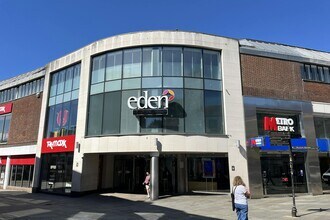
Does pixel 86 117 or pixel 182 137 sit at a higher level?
pixel 86 117

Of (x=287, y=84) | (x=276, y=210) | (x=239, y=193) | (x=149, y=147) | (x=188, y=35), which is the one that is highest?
(x=188, y=35)

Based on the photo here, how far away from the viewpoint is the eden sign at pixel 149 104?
18.7 meters

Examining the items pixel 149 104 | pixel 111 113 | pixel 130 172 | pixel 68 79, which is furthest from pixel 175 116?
pixel 68 79

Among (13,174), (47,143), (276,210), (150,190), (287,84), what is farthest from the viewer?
(13,174)

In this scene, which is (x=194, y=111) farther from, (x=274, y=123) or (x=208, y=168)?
(x=274, y=123)

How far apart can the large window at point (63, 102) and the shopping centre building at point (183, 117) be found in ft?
0.44

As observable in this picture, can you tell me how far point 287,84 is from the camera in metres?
21.9

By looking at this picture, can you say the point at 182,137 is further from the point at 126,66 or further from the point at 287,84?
the point at 287,84

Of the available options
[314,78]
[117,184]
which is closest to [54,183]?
[117,184]

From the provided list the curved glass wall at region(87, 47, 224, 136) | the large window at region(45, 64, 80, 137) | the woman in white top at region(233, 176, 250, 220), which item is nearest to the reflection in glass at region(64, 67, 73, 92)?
the large window at region(45, 64, 80, 137)

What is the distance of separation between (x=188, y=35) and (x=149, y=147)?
827cm

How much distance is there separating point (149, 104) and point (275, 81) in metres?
9.73

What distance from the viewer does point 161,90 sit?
1939 centimetres

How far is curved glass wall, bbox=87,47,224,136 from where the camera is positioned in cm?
1909
